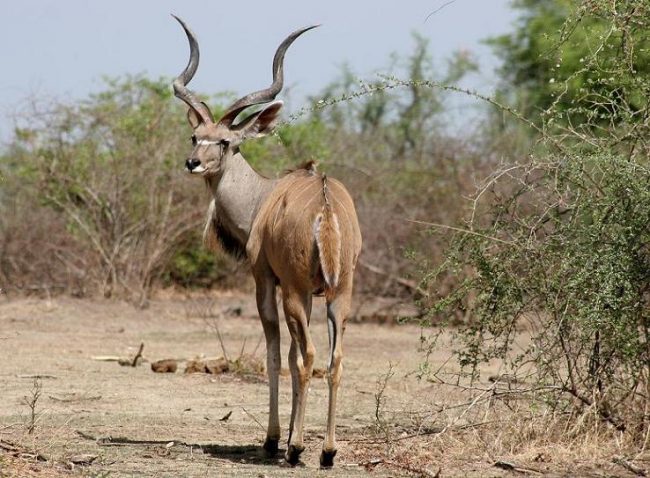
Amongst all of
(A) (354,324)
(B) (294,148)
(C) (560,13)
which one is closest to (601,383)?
(A) (354,324)

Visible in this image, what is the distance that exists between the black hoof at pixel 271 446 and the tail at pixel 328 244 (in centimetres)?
85

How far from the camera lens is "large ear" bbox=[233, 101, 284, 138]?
7.51 m

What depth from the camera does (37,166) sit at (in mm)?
15000

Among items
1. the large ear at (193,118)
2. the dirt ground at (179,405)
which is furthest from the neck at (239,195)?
the dirt ground at (179,405)

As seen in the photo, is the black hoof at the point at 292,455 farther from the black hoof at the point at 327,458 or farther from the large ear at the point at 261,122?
the large ear at the point at 261,122

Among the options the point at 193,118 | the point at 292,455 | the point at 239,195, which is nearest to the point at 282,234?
the point at 239,195

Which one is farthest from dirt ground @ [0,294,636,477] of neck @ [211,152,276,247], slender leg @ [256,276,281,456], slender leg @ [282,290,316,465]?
neck @ [211,152,276,247]

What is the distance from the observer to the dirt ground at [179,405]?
235 inches

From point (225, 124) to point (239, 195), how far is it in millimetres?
446

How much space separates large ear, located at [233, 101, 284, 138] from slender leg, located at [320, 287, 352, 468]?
1611mm

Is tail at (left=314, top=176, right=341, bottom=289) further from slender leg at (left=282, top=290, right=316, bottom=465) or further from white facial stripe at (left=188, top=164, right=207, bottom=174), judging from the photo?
white facial stripe at (left=188, top=164, right=207, bottom=174)

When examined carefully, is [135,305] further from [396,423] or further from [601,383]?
[601,383]

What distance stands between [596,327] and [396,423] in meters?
1.56

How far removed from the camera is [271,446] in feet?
21.2
